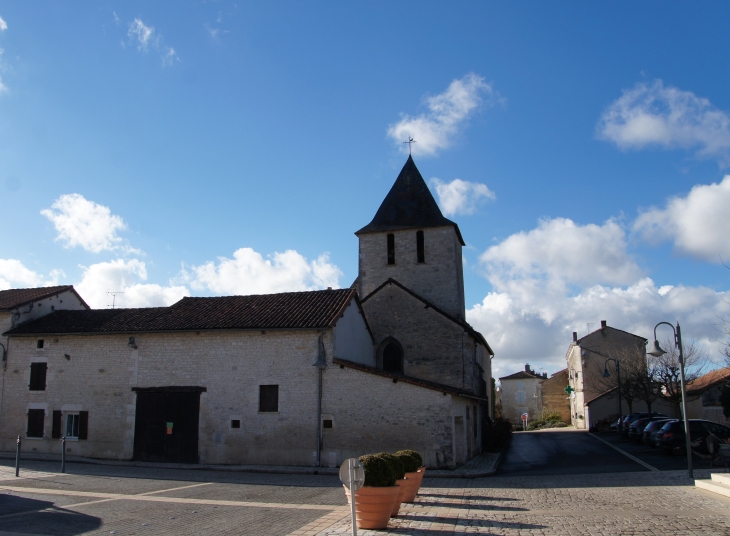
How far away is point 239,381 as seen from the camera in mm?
20469

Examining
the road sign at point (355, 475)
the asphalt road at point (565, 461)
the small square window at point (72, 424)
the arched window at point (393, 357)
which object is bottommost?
the asphalt road at point (565, 461)

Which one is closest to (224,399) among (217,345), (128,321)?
(217,345)

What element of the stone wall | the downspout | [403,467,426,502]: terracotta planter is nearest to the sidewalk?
the downspout

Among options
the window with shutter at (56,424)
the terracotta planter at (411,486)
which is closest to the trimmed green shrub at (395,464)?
the terracotta planter at (411,486)

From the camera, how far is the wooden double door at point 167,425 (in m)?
20.6

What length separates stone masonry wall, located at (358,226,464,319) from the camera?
94.5 ft

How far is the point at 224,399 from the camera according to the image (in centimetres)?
2050

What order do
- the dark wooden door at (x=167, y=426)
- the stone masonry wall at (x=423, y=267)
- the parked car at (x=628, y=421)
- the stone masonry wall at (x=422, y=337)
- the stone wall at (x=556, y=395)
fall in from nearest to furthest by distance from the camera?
the dark wooden door at (x=167, y=426) < the stone masonry wall at (x=422, y=337) < the stone masonry wall at (x=423, y=267) < the parked car at (x=628, y=421) < the stone wall at (x=556, y=395)

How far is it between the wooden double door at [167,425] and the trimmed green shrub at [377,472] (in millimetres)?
12662

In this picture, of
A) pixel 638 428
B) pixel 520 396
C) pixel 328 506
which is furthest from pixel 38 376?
pixel 520 396

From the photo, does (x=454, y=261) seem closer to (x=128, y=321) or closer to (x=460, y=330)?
(x=460, y=330)

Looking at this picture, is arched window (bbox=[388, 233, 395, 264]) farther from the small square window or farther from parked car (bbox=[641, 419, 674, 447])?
the small square window

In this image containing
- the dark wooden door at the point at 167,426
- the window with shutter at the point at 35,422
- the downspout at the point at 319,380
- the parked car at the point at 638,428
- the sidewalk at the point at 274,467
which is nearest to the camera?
the sidewalk at the point at 274,467

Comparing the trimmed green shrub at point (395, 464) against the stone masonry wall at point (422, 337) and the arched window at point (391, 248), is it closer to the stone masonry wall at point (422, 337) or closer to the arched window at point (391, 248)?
the stone masonry wall at point (422, 337)
